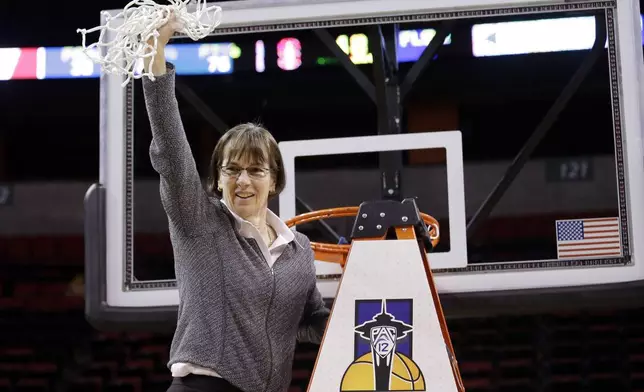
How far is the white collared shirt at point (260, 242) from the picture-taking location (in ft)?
5.72

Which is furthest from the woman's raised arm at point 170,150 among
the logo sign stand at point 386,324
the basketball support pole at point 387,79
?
the basketball support pole at point 387,79

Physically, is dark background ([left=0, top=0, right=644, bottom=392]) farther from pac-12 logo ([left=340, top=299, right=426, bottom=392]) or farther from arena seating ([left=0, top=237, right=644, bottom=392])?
pac-12 logo ([left=340, top=299, right=426, bottom=392])

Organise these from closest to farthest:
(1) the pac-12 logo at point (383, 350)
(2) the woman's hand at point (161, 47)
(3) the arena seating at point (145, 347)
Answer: (2) the woman's hand at point (161, 47)
(1) the pac-12 logo at point (383, 350)
(3) the arena seating at point (145, 347)

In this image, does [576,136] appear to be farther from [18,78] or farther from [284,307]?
[284,307]

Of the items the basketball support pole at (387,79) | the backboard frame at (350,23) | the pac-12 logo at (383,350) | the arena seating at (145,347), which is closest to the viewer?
the pac-12 logo at (383,350)

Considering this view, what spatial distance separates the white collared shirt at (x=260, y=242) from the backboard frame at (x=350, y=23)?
1.02m

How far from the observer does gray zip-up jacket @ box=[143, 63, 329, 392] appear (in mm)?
1728

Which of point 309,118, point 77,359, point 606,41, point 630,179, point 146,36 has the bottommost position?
A: point 77,359

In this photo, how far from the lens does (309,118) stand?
718 cm

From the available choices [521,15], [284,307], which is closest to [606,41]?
[521,15]

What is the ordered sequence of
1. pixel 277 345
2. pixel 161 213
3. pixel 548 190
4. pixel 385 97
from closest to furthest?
pixel 277 345 → pixel 385 97 → pixel 161 213 → pixel 548 190

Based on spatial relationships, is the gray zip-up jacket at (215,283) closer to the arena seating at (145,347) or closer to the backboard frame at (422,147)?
the backboard frame at (422,147)

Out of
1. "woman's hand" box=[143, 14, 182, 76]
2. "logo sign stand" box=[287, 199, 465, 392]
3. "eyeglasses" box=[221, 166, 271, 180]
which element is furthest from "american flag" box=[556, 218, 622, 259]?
"woman's hand" box=[143, 14, 182, 76]

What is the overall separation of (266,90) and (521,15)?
14.1 feet
